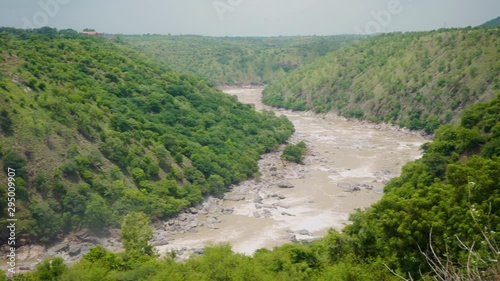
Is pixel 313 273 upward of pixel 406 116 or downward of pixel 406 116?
upward

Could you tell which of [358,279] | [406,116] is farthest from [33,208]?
[406,116]

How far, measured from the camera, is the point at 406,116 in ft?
241

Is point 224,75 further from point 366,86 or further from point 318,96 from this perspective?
point 366,86

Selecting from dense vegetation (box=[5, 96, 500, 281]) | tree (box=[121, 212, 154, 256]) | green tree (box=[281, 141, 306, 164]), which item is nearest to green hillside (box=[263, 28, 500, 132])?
green tree (box=[281, 141, 306, 164])

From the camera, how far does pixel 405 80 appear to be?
81.2m

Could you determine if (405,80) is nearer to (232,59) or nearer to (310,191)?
(310,191)

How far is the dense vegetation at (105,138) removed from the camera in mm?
32219

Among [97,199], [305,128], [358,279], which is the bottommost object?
[305,128]

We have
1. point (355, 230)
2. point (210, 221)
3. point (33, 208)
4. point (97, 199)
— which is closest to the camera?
point (355, 230)

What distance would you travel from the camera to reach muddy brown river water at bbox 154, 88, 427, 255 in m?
33.9

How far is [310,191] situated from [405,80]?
155 feet

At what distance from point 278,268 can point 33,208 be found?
18.6 m

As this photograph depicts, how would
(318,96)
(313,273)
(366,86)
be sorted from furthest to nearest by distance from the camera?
1. (318,96)
2. (366,86)
3. (313,273)

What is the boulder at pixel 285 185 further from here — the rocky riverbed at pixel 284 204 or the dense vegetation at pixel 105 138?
the dense vegetation at pixel 105 138
